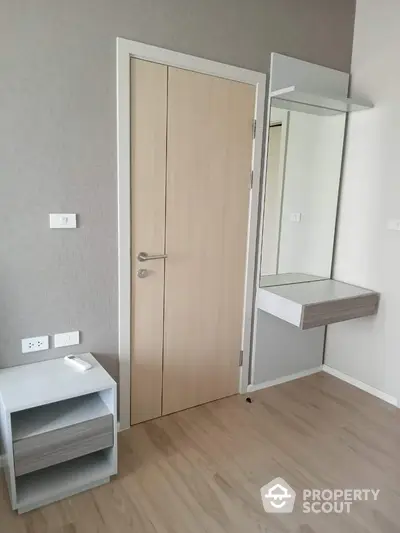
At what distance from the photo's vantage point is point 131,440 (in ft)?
7.79

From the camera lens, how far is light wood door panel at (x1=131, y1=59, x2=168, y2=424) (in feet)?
7.20

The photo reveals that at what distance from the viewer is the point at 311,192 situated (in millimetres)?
3084

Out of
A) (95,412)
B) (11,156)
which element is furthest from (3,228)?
(95,412)

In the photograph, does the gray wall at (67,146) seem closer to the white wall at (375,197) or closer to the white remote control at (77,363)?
the white remote control at (77,363)

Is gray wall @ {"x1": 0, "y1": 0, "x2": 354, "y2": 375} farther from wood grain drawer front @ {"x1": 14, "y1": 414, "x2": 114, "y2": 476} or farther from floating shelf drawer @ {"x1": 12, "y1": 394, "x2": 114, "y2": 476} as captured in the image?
wood grain drawer front @ {"x1": 14, "y1": 414, "x2": 114, "y2": 476}

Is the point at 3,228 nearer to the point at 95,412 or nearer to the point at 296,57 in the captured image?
the point at 95,412

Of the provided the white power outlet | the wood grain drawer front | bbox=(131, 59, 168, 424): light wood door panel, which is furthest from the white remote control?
bbox=(131, 59, 168, 424): light wood door panel

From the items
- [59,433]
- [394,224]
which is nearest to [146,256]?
[59,433]

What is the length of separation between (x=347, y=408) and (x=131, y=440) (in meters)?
1.49

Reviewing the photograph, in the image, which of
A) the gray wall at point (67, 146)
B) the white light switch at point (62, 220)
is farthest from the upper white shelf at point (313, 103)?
the white light switch at point (62, 220)

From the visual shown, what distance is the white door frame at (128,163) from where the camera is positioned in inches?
83.0

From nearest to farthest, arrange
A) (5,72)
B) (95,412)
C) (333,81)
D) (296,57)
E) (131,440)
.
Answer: (5,72), (95,412), (131,440), (296,57), (333,81)

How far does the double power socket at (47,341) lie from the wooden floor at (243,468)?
26.2 inches

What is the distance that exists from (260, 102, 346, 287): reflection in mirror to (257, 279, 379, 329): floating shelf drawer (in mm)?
143
